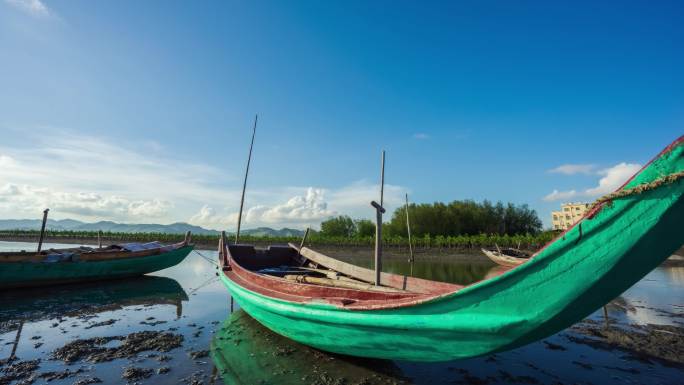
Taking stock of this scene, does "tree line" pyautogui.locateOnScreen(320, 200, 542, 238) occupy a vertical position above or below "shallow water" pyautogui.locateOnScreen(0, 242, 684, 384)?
above

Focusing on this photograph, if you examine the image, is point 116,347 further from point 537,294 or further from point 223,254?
point 537,294

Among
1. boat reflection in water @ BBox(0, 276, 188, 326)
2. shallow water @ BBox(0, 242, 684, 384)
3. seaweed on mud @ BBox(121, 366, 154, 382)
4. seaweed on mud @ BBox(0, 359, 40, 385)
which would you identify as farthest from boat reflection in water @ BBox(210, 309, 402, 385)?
boat reflection in water @ BBox(0, 276, 188, 326)

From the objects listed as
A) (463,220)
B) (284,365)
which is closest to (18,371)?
(284,365)

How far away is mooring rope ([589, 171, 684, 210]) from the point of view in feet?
6.87

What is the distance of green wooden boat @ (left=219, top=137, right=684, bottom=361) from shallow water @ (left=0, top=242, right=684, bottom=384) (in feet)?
4.41

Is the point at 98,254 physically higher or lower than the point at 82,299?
higher

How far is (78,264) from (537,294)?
15650 millimetres

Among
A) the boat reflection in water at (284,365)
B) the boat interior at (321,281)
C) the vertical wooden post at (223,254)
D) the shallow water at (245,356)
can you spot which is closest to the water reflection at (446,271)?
the shallow water at (245,356)

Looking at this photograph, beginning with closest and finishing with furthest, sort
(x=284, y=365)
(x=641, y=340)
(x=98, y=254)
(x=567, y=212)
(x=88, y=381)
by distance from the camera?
(x=88, y=381) < (x=284, y=365) < (x=641, y=340) < (x=98, y=254) < (x=567, y=212)

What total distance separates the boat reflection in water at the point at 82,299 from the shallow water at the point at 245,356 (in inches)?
2.4

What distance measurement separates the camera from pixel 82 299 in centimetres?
1026

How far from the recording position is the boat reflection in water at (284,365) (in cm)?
472

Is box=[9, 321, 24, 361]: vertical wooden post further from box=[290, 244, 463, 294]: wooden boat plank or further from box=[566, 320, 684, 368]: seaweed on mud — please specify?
box=[566, 320, 684, 368]: seaweed on mud

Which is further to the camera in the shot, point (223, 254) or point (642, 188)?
point (223, 254)
